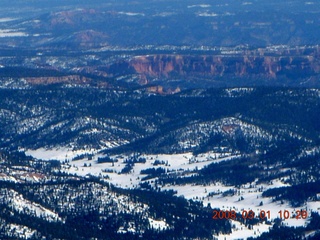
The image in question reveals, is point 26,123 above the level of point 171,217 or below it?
below

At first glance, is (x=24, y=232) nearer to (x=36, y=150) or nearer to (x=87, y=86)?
(x=36, y=150)

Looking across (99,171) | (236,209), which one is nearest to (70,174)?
(99,171)

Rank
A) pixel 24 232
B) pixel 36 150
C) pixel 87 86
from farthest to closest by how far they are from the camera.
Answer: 1. pixel 87 86
2. pixel 36 150
3. pixel 24 232

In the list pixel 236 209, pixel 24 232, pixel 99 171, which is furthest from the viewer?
pixel 99 171

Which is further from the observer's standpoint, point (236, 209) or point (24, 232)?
point (236, 209)
